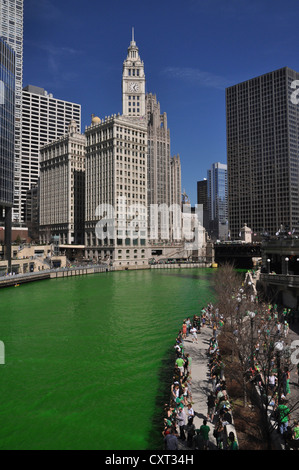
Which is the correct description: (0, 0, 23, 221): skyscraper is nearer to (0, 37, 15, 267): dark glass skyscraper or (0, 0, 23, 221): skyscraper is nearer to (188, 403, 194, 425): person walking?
(0, 37, 15, 267): dark glass skyscraper

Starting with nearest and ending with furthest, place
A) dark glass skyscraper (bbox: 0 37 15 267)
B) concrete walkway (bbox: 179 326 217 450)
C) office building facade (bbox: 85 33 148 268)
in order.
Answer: concrete walkway (bbox: 179 326 217 450) < dark glass skyscraper (bbox: 0 37 15 267) < office building facade (bbox: 85 33 148 268)

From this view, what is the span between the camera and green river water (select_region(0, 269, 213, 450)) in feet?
58.9

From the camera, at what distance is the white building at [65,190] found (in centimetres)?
15512

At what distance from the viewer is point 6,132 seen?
80.3 meters

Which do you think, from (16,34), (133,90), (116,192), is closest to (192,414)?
(116,192)

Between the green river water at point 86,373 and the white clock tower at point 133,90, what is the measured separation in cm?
13103

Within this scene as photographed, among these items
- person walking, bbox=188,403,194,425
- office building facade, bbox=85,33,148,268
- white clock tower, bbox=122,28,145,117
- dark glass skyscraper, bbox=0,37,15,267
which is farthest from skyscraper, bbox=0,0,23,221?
person walking, bbox=188,403,194,425

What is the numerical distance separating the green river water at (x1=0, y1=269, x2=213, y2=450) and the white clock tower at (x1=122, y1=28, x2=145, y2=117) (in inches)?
5159

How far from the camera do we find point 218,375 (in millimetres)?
21047

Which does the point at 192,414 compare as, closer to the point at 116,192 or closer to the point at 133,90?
the point at 116,192

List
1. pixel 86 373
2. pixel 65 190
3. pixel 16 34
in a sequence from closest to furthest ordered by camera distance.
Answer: pixel 86 373 < pixel 65 190 < pixel 16 34

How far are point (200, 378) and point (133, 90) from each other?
16225 cm

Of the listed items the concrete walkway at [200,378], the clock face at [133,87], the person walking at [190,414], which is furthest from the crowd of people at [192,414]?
the clock face at [133,87]
